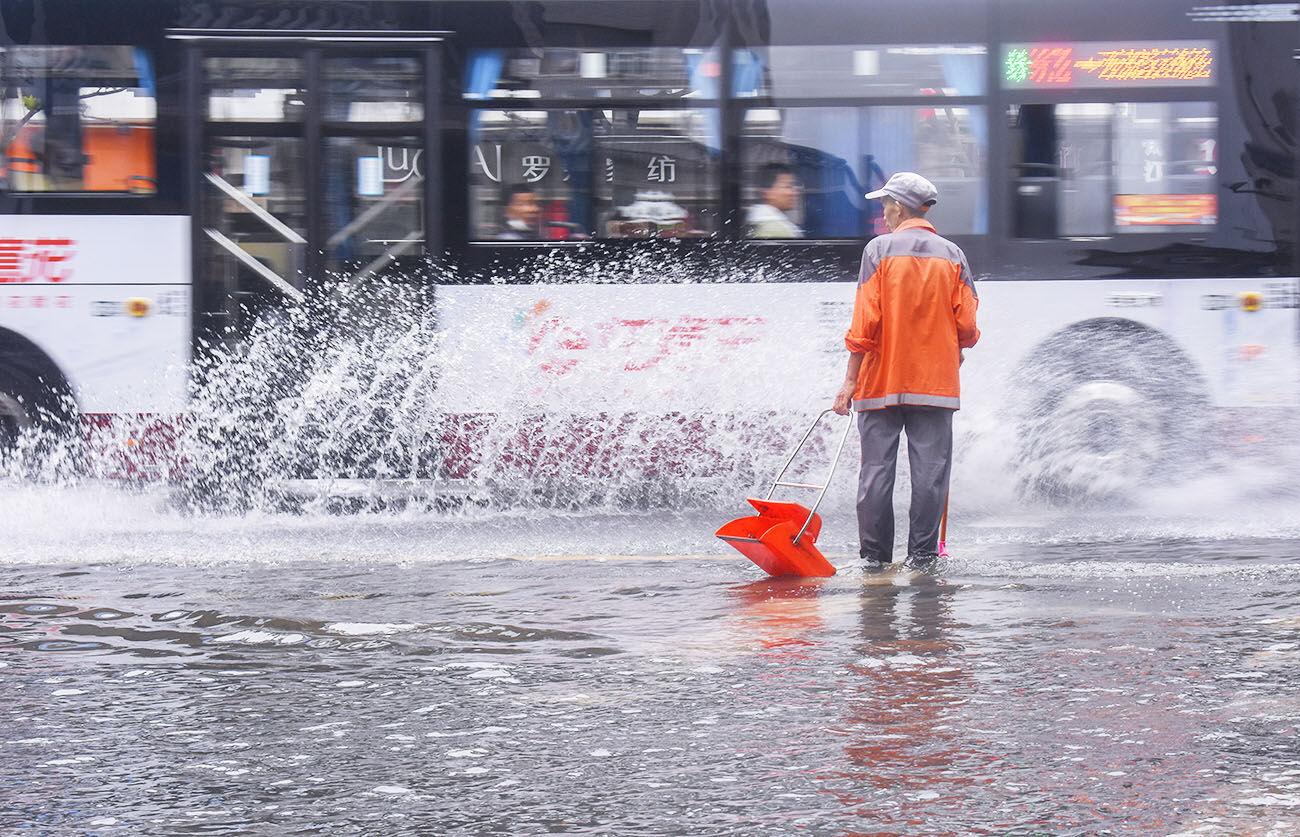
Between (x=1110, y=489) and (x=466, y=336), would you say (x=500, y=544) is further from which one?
(x=1110, y=489)

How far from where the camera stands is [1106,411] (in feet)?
34.0

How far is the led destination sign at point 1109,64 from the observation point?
10.2 meters

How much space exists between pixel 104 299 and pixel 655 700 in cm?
631

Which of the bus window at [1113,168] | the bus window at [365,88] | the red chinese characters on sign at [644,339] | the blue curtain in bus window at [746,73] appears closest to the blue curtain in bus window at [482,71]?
the bus window at [365,88]

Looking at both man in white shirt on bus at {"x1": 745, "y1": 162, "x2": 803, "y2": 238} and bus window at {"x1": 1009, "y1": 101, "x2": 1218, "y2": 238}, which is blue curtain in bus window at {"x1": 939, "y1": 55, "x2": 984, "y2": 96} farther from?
man in white shirt on bus at {"x1": 745, "y1": 162, "x2": 803, "y2": 238}

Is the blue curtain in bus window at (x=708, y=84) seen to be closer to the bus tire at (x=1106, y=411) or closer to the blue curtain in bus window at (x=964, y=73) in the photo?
the blue curtain in bus window at (x=964, y=73)

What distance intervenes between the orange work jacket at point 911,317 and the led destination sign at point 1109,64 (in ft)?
10.1

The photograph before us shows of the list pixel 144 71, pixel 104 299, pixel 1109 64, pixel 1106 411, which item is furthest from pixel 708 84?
pixel 104 299

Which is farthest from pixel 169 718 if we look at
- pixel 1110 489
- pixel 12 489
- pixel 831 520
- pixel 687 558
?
pixel 1110 489

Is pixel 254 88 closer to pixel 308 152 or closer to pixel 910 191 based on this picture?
pixel 308 152

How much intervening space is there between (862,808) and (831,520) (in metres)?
5.83

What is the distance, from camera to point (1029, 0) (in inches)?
405

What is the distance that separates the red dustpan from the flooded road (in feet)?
0.37

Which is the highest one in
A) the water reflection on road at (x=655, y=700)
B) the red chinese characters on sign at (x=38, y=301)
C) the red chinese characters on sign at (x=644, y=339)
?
the red chinese characters on sign at (x=38, y=301)
